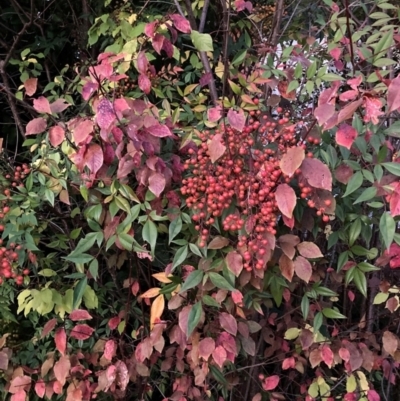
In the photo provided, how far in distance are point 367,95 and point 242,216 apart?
0.35m

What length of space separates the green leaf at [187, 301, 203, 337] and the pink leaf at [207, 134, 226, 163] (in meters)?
0.34

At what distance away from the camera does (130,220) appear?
3.31 ft

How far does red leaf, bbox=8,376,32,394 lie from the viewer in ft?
4.21

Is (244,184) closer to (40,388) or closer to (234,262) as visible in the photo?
(234,262)

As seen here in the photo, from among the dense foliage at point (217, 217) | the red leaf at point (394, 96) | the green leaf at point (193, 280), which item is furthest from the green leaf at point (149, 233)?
the red leaf at point (394, 96)

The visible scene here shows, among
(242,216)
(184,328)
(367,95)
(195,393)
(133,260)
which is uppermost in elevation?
(367,95)

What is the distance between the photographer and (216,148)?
2.93ft

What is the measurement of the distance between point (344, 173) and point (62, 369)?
0.92m

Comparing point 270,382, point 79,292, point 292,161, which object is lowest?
point 270,382

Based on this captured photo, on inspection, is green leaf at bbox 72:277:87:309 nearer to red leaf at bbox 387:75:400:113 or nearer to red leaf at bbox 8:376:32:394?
red leaf at bbox 8:376:32:394

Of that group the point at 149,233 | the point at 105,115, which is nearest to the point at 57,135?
the point at 105,115

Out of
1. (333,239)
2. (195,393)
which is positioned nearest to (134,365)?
(195,393)

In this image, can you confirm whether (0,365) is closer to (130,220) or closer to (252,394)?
(130,220)

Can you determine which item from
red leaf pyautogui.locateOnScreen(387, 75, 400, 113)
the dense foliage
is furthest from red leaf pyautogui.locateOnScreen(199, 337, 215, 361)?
red leaf pyautogui.locateOnScreen(387, 75, 400, 113)
